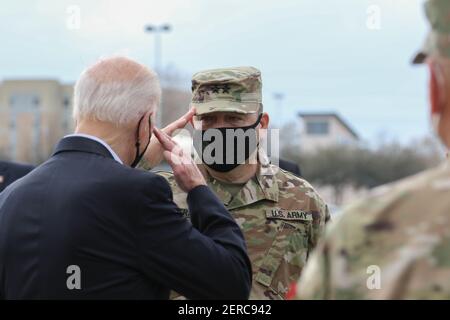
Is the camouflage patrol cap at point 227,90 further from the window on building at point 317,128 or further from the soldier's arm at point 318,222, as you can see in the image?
the window on building at point 317,128

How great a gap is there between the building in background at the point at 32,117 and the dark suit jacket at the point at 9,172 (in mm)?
42670

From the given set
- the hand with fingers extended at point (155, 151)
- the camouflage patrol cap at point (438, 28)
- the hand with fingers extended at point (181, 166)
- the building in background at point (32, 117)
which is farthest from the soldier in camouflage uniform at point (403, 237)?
the building in background at point (32, 117)

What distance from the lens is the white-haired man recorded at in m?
2.40

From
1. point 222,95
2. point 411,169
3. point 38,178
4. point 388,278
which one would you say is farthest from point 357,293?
point 411,169

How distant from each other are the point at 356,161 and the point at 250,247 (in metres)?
41.4

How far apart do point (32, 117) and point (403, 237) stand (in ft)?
199

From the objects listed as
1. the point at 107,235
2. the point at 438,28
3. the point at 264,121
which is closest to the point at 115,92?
the point at 107,235

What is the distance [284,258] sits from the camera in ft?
11.5

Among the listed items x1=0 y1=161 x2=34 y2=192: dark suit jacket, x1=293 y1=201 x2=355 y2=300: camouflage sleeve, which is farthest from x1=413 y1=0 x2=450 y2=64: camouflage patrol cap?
x1=0 y1=161 x2=34 y2=192: dark suit jacket

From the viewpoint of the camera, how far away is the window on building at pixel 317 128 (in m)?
56.2

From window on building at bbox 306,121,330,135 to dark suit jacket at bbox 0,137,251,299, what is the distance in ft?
178

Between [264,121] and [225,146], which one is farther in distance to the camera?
[264,121]

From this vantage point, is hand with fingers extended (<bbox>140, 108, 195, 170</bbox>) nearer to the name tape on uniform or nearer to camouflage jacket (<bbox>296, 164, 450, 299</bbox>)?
the name tape on uniform

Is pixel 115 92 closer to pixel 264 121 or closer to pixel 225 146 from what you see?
pixel 225 146
